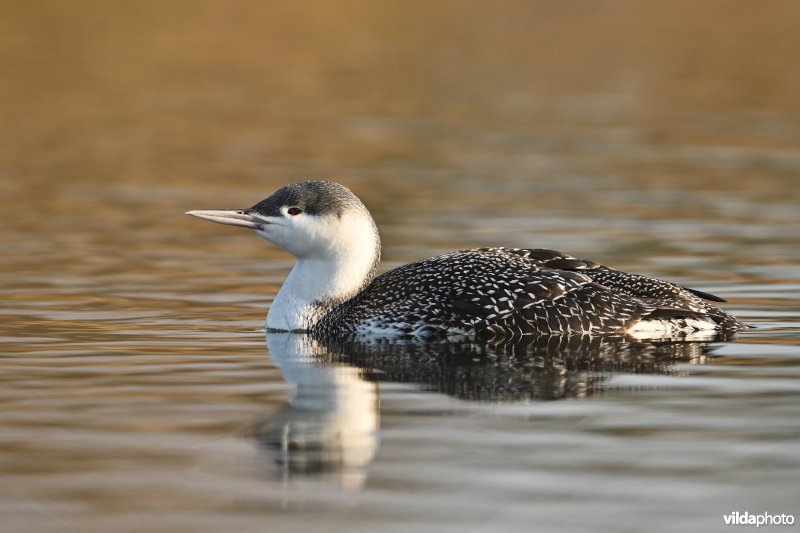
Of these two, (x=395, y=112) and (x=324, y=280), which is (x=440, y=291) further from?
(x=395, y=112)

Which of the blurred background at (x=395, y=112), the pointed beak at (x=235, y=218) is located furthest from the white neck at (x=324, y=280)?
the blurred background at (x=395, y=112)

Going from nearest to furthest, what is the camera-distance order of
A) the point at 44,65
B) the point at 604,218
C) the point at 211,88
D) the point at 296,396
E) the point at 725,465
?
the point at 725,465 < the point at 296,396 < the point at 604,218 < the point at 211,88 < the point at 44,65

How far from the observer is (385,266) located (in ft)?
38.1

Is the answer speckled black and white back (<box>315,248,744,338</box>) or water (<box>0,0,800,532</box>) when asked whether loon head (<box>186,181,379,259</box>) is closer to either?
speckled black and white back (<box>315,248,744,338</box>)

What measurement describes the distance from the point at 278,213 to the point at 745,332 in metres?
2.79

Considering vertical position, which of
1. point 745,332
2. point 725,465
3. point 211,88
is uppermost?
point 211,88

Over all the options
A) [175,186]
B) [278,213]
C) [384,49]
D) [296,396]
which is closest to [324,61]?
[384,49]

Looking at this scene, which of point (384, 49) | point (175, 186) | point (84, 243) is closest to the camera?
point (84, 243)

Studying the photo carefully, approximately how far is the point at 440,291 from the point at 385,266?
9.05 ft

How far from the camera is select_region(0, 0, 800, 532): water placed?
18.5ft

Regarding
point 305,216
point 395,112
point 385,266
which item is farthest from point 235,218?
point 395,112

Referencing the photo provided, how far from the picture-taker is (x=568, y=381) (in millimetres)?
7605

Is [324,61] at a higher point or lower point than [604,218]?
higher

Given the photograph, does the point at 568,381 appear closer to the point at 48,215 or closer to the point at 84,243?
the point at 84,243
